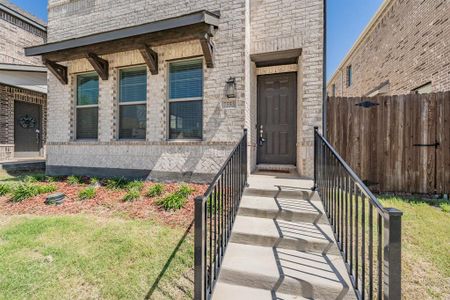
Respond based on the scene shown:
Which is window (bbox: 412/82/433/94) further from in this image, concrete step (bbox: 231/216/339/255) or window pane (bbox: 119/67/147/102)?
window pane (bbox: 119/67/147/102)

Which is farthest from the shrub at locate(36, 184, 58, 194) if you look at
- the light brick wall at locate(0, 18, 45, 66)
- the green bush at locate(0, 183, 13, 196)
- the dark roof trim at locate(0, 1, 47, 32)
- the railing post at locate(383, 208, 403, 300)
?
the dark roof trim at locate(0, 1, 47, 32)

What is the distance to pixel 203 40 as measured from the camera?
4.55 meters

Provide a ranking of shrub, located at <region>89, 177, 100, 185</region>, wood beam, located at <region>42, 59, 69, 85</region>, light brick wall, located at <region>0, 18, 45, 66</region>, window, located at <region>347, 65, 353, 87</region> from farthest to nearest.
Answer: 1. window, located at <region>347, 65, 353, 87</region>
2. light brick wall, located at <region>0, 18, 45, 66</region>
3. wood beam, located at <region>42, 59, 69, 85</region>
4. shrub, located at <region>89, 177, 100, 185</region>

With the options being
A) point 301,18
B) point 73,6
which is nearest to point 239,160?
point 301,18

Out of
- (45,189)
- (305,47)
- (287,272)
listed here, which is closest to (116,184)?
(45,189)

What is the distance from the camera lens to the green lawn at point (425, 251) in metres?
2.08

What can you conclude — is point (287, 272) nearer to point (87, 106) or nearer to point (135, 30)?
point (135, 30)

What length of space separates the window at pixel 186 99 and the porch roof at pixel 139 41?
1.56 feet

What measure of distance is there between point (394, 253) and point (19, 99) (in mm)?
12933

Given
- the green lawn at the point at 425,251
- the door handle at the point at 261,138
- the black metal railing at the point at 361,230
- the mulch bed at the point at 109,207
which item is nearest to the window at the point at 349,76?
the door handle at the point at 261,138

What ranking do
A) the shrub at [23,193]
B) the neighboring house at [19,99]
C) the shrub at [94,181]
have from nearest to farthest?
the shrub at [23,193]
the shrub at [94,181]
the neighboring house at [19,99]

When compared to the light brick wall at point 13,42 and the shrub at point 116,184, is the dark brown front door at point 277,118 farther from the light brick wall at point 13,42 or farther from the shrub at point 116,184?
the light brick wall at point 13,42

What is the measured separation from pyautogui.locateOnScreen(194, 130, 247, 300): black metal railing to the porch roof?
2.66 metres

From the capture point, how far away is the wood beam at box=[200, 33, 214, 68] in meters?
4.55
